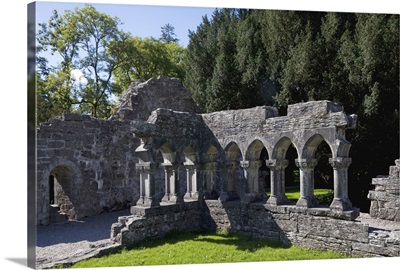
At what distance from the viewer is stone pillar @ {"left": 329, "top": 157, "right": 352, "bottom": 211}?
893 centimetres

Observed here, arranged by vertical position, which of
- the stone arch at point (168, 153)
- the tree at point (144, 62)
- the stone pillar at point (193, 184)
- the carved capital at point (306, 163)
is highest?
the tree at point (144, 62)

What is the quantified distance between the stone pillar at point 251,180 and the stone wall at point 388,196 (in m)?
3.64

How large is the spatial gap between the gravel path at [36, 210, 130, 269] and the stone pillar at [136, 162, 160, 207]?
1.19m

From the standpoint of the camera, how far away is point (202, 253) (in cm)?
900

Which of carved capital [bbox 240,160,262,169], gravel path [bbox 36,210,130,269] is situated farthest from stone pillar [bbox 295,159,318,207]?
gravel path [bbox 36,210,130,269]

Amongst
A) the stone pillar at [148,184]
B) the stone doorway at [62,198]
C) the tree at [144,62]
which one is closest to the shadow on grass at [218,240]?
the stone pillar at [148,184]

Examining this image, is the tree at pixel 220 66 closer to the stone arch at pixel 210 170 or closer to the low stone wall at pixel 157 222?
the stone arch at pixel 210 170

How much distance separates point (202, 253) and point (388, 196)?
5940 mm

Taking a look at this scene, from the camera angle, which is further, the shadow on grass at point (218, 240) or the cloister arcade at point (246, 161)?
the shadow on grass at point (218, 240)

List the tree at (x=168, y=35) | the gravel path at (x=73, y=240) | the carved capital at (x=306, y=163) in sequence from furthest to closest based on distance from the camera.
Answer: the tree at (x=168, y=35), the carved capital at (x=306, y=163), the gravel path at (x=73, y=240)

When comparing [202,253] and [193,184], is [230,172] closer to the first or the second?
[193,184]

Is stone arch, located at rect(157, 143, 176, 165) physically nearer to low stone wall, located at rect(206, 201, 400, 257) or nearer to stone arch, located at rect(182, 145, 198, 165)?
stone arch, located at rect(182, 145, 198, 165)

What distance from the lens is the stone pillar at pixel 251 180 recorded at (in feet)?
35.4

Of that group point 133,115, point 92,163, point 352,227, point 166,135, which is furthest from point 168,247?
point 133,115
